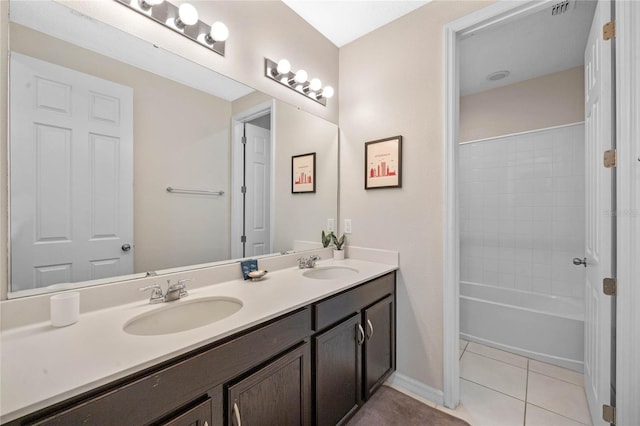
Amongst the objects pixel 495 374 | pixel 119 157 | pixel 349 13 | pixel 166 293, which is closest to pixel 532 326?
pixel 495 374

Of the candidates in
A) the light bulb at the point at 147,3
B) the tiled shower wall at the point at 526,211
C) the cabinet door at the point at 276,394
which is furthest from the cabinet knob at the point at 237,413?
the tiled shower wall at the point at 526,211

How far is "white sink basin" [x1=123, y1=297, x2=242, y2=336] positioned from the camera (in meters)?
0.99

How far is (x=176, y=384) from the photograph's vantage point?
28.8 inches

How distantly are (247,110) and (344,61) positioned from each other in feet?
3.58

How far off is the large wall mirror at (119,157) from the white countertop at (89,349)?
216 millimetres

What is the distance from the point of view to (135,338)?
79cm

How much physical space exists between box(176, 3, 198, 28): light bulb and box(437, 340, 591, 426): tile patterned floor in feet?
8.31

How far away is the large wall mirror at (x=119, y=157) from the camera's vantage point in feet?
3.02

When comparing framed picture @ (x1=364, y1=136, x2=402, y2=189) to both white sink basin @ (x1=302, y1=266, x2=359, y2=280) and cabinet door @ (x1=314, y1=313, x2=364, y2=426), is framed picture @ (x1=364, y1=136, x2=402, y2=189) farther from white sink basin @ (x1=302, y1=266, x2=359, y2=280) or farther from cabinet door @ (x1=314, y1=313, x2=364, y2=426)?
cabinet door @ (x1=314, y1=313, x2=364, y2=426)

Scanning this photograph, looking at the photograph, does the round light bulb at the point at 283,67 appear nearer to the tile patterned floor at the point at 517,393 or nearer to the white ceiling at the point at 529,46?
the white ceiling at the point at 529,46

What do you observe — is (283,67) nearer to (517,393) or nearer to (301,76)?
(301,76)

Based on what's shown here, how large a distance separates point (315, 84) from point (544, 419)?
8.41ft

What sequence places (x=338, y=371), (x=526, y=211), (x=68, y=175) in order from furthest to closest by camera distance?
1. (x=526, y=211)
2. (x=338, y=371)
3. (x=68, y=175)

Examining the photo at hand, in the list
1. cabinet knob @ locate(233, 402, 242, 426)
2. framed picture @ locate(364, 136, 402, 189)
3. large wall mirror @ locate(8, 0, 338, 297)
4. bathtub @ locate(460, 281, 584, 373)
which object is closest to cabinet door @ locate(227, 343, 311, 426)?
cabinet knob @ locate(233, 402, 242, 426)
